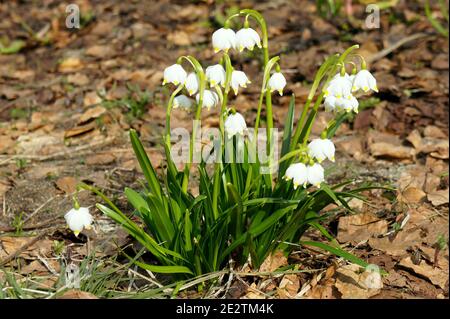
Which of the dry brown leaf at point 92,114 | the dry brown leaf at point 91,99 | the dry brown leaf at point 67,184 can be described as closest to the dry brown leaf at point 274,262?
the dry brown leaf at point 67,184

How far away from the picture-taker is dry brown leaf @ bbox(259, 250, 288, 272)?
7.72ft

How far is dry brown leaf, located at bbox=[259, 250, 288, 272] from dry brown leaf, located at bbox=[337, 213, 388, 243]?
32cm

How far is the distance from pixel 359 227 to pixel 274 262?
455mm

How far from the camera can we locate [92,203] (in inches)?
111

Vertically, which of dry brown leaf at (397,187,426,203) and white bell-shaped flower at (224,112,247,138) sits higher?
white bell-shaped flower at (224,112,247,138)

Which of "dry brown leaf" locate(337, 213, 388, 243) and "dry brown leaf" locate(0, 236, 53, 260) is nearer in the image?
"dry brown leaf" locate(0, 236, 53, 260)

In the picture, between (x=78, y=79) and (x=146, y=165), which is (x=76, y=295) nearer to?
(x=146, y=165)

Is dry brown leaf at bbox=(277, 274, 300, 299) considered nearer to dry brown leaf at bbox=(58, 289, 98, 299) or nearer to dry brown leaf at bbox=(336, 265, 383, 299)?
dry brown leaf at bbox=(336, 265, 383, 299)

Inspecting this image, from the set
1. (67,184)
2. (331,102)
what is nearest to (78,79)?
(67,184)

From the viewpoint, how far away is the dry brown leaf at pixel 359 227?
8.54 ft

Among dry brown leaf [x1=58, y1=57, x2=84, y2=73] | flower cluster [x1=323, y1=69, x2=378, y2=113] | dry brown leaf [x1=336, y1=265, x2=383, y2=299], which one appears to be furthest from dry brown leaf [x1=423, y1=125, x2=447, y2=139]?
dry brown leaf [x1=58, y1=57, x2=84, y2=73]

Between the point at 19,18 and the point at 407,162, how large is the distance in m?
3.24

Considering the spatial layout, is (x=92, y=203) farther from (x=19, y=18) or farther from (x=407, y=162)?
(x=19, y=18)
